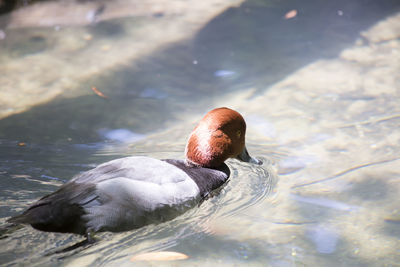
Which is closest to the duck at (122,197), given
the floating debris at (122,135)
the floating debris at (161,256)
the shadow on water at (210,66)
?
the floating debris at (161,256)

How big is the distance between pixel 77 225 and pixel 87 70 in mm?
3481

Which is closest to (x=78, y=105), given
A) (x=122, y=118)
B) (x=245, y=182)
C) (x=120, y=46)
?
(x=122, y=118)

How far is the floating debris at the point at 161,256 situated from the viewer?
254 centimetres

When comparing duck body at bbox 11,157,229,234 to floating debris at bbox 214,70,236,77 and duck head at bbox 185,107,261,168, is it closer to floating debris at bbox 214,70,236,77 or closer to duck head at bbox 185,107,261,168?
duck head at bbox 185,107,261,168

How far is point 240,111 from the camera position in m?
4.84

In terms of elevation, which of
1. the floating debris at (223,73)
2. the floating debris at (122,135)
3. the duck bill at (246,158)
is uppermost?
the floating debris at (223,73)

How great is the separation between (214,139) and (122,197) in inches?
40.8

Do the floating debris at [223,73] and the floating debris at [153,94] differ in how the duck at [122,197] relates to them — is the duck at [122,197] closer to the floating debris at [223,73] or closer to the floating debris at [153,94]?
the floating debris at [153,94]

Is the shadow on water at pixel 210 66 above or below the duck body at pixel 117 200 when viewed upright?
above

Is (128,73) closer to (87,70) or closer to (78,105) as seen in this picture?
(87,70)

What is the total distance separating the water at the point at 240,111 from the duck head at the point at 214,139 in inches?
10.5

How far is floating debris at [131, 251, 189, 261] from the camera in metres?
2.54

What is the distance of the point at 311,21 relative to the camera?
282 inches

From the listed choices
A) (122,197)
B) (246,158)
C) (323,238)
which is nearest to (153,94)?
(246,158)
